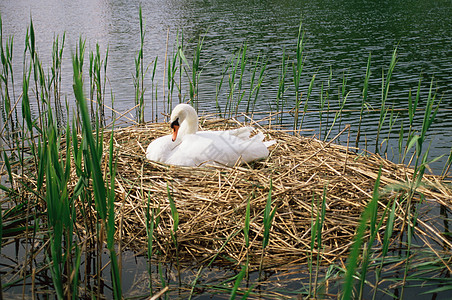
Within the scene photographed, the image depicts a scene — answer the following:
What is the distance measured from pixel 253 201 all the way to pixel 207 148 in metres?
1.10

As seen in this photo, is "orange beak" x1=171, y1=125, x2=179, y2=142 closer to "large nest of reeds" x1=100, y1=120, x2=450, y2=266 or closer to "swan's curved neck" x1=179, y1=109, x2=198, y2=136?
"swan's curved neck" x1=179, y1=109, x2=198, y2=136

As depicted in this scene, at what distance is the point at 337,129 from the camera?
8.47 m

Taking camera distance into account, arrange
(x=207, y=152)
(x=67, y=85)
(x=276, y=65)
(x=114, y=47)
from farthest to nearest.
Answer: (x=114, y=47)
(x=276, y=65)
(x=67, y=85)
(x=207, y=152)

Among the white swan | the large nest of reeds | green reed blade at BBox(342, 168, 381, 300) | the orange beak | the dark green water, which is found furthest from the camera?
the dark green water

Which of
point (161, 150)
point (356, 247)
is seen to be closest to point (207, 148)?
point (161, 150)

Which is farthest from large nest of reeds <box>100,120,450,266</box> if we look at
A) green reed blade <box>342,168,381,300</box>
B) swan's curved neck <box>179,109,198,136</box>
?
green reed blade <box>342,168,381,300</box>

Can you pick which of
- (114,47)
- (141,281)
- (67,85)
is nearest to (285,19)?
(114,47)

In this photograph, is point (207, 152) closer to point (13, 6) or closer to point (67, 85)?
point (67, 85)

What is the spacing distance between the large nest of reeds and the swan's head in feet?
1.75

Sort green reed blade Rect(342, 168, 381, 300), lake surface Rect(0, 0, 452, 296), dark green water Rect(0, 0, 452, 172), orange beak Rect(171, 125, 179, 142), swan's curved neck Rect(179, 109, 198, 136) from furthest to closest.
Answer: dark green water Rect(0, 0, 452, 172) → lake surface Rect(0, 0, 452, 296) → swan's curved neck Rect(179, 109, 198, 136) → orange beak Rect(171, 125, 179, 142) → green reed blade Rect(342, 168, 381, 300)

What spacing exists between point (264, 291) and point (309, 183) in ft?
4.35

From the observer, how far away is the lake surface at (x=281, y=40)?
1105cm

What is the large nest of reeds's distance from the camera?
4.00 m

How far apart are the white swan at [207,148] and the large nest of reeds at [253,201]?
125 millimetres
